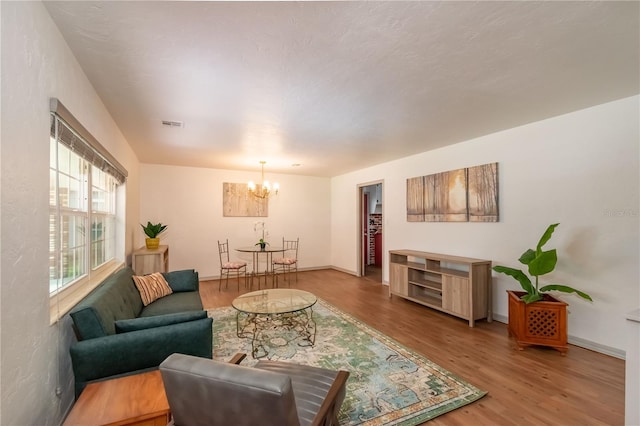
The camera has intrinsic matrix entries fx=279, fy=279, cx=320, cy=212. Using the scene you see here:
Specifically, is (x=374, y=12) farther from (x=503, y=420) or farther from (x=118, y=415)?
(x=503, y=420)

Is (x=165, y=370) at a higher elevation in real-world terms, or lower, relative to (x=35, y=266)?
lower

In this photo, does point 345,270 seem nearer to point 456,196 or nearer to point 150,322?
point 456,196

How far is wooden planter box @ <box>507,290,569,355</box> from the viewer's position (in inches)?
111

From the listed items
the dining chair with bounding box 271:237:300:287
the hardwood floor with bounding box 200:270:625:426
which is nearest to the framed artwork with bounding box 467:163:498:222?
the hardwood floor with bounding box 200:270:625:426

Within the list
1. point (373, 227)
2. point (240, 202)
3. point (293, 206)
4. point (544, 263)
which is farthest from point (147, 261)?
point (373, 227)

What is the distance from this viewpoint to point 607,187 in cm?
279

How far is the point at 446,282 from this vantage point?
3826mm

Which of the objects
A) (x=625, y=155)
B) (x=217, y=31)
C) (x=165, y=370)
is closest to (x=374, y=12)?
(x=217, y=31)

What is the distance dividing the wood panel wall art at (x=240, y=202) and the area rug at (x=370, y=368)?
3050 mm

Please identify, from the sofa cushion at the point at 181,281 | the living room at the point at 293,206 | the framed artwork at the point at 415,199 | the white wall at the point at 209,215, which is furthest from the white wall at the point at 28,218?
the framed artwork at the point at 415,199

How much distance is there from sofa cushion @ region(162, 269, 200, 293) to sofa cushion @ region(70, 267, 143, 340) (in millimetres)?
561

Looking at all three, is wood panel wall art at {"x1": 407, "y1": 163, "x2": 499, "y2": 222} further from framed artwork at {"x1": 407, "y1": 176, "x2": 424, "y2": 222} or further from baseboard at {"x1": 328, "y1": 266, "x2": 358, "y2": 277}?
baseboard at {"x1": 328, "y1": 266, "x2": 358, "y2": 277}

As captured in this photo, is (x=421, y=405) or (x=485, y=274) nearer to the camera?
(x=421, y=405)

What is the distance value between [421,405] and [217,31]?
2859 millimetres
